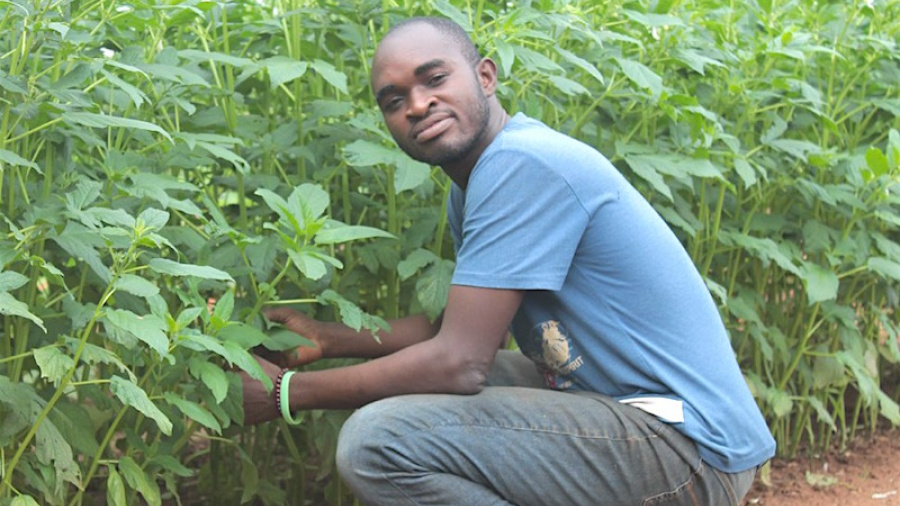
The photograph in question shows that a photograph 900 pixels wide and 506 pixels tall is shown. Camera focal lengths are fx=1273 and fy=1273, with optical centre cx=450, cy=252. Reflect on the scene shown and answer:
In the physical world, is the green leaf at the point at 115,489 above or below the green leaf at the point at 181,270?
below

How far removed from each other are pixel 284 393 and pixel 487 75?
0.94 metres

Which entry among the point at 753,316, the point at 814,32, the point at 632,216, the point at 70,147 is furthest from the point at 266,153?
the point at 814,32

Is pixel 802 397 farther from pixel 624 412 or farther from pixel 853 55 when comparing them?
pixel 624 412

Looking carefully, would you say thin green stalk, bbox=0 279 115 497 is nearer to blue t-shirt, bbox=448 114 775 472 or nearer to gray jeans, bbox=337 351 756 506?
gray jeans, bbox=337 351 756 506

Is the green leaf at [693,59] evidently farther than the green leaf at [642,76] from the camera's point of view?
Yes

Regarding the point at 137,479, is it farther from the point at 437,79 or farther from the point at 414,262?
the point at 437,79

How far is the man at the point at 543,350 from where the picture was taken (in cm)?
296

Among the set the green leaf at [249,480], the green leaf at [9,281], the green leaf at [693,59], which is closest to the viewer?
the green leaf at [9,281]

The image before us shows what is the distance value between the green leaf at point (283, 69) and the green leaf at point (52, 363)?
898 millimetres

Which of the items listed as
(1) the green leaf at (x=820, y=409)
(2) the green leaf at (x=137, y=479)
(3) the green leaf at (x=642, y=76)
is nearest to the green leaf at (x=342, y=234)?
(2) the green leaf at (x=137, y=479)

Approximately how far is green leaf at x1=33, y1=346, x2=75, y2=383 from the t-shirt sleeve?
899mm

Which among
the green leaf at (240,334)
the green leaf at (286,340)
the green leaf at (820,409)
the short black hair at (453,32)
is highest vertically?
the short black hair at (453,32)

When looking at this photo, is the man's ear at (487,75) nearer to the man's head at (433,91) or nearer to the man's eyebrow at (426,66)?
the man's head at (433,91)

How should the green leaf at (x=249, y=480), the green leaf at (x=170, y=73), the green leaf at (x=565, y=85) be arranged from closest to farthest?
the green leaf at (x=170, y=73) → the green leaf at (x=565, y=85) → the green leaf at (x=249, y=480)
